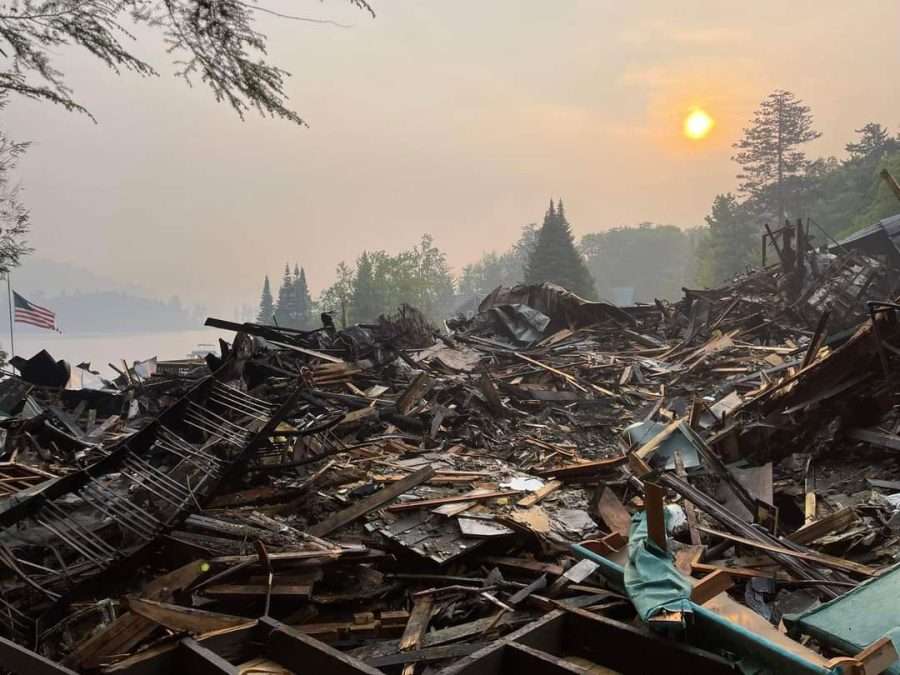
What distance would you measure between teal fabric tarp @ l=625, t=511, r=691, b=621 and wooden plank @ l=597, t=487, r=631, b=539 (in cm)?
201

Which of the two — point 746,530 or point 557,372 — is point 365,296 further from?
point 746,530

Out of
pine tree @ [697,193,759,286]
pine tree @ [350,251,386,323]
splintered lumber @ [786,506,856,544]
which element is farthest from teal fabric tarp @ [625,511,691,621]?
pine tree @ [350,251,386,323]

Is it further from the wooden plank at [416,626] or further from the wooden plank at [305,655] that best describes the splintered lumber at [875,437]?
the wooden plank at [305,655]

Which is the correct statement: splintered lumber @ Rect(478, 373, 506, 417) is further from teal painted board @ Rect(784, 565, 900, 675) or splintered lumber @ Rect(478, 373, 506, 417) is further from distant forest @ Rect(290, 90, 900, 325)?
distant forest @ Rect(290, 90, 900, 325)

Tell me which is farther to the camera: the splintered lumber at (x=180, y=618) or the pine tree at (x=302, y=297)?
the pine tree at (x=302, y=297)

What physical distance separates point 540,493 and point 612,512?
89cm

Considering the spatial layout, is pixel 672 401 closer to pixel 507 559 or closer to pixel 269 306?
pixel 507 559

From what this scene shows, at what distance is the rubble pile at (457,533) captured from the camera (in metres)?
2.89

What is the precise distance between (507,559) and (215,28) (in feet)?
16.9

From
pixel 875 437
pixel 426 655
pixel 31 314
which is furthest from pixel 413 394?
pixel 31 314

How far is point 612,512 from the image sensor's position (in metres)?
5.64

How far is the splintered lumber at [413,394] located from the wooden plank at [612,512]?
15.7 feet

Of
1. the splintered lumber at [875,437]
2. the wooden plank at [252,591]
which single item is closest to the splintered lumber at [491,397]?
the splintered lumber at [875,437]

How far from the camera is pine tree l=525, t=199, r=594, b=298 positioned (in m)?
55.0
